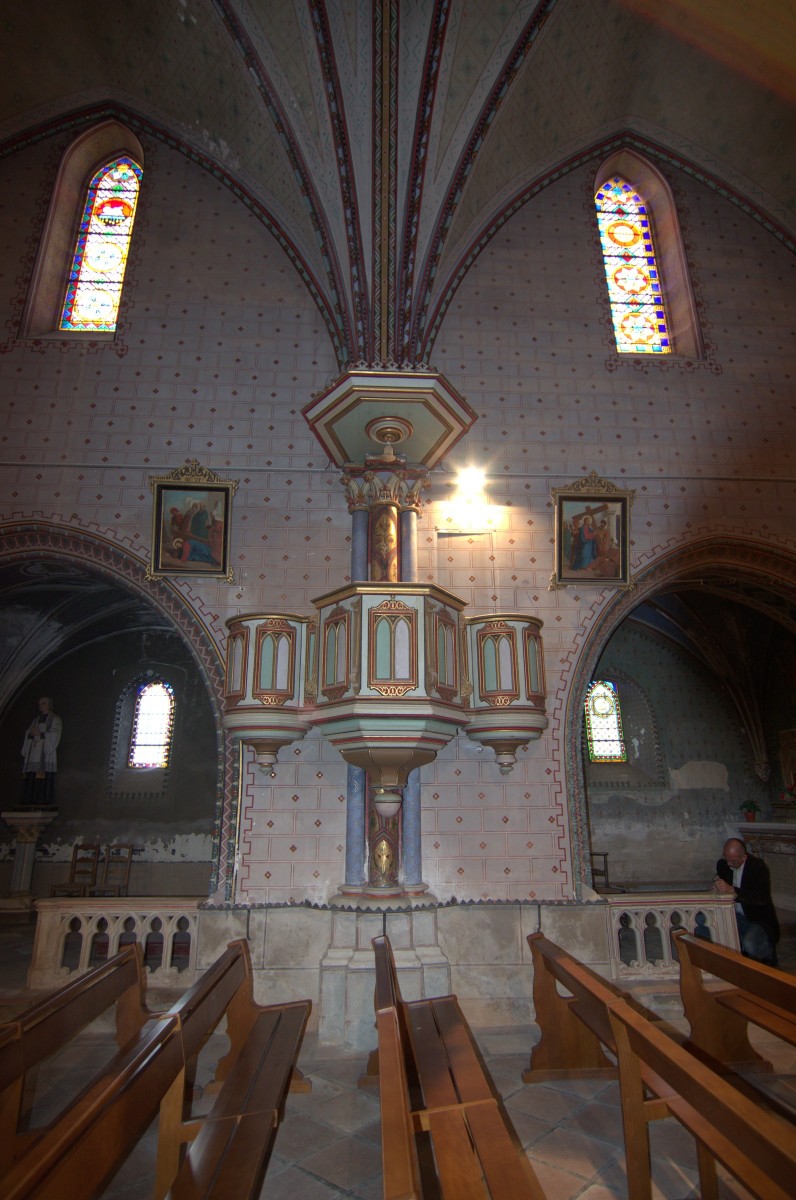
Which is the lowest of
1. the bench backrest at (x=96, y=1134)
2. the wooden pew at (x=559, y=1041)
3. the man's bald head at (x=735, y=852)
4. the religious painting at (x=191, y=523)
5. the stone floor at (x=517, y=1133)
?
the stone floor at (x=517, y=1133)

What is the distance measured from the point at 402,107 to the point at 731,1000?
9523 mm

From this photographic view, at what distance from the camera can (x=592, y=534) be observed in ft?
29.3


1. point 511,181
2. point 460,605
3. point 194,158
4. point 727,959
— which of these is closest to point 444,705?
point 460,605

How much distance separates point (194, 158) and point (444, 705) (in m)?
9.56

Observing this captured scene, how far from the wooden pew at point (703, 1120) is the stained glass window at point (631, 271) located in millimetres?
9266

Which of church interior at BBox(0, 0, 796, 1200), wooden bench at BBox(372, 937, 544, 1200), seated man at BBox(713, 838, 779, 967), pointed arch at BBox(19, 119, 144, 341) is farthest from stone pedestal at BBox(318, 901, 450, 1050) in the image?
pointed arch at BBox(19, 119, 144, 341)

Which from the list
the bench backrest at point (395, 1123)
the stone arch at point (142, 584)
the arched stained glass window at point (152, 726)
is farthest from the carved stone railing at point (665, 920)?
the arched stained glass window at point (152, 726)

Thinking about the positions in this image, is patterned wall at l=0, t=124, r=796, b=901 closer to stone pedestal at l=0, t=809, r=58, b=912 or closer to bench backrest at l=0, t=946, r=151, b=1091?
bench backrest at l=0, t=946, r=151, b=1091

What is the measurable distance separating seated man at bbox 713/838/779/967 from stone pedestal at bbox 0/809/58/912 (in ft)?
37.2

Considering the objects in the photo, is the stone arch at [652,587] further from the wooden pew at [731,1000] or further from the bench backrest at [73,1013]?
the bench backrest at [73,1013]

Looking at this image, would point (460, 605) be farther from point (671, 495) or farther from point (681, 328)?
point (681, 328)

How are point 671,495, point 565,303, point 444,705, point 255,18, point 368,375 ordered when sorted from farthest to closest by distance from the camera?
point 565,303 → point 671,495 → point 255,18 → point 368,375 → point 444,705

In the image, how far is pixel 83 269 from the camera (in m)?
10.6

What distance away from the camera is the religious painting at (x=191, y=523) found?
850 centimetres
